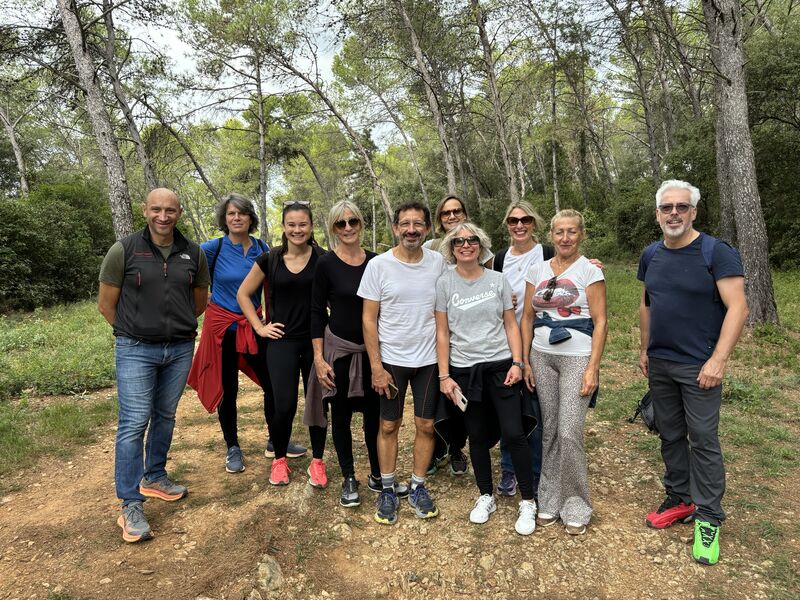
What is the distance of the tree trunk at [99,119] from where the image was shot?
7.13m

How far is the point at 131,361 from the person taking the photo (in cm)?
292

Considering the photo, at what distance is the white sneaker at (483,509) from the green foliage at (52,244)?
13.8 m

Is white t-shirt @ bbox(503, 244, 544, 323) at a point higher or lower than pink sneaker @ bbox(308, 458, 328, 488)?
higher

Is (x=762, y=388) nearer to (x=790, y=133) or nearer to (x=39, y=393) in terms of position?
(x=39, y=393)

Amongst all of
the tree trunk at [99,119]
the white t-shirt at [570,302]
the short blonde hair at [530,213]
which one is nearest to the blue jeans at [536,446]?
the white t-shirt at [570,302]

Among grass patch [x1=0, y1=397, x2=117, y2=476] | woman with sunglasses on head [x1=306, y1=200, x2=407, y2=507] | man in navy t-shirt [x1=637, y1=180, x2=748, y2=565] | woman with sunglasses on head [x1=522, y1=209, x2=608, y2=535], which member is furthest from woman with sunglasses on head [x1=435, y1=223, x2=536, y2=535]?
grass patch [x1=0, y1=397, x2=117, y2=476]

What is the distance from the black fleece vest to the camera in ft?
9.54

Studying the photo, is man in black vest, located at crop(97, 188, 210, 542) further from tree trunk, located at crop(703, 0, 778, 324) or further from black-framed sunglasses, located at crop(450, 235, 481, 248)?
tree trunk, located at crop(703, 0, 778, 324)

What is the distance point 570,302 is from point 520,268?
0.52m

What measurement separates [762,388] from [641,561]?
12.9 ft

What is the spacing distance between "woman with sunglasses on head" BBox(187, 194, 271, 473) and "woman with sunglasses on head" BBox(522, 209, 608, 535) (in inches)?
81.5

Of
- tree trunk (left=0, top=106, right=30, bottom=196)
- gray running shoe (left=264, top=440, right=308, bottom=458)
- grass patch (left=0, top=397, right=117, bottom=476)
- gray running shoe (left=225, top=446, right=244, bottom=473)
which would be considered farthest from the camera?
tree trunk (left=0, top=106, right=30, bottom=196)

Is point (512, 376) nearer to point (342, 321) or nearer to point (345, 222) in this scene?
point (342, 321)

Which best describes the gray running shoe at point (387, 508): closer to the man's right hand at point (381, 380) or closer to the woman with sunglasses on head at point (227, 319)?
the man's right hand at point (381, 380)
